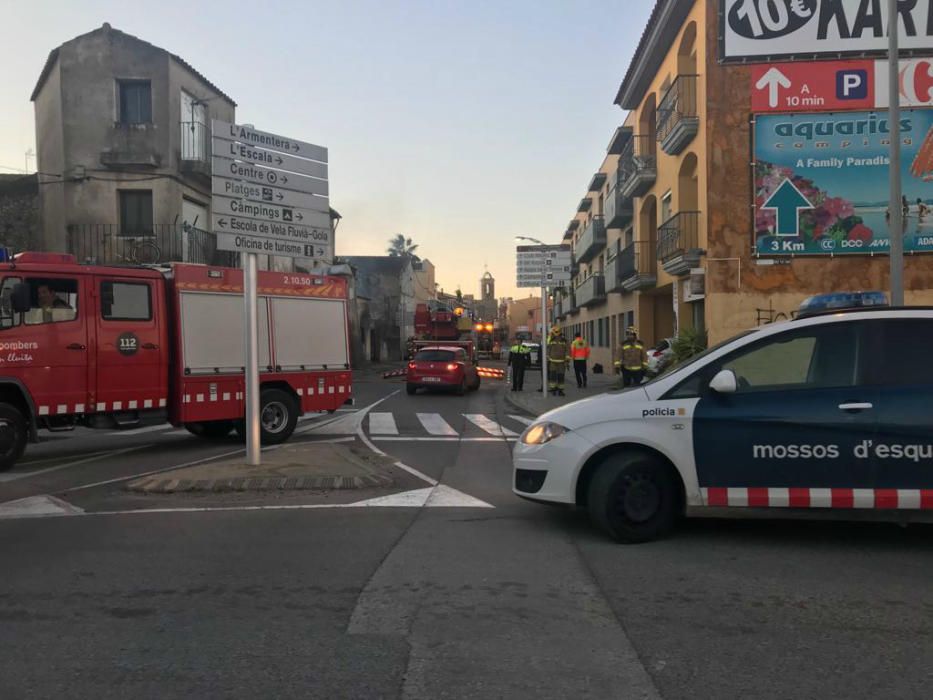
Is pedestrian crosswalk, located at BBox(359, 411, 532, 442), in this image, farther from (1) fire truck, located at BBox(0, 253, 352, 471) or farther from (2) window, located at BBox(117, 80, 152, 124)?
(2) window, located at BBox(117, 80, 152, 124)

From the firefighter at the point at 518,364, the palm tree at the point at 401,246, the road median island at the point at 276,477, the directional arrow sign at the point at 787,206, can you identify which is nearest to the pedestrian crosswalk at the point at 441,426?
the road median island at the point at 276,477

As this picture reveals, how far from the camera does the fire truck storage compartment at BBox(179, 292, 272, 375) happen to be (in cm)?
1066

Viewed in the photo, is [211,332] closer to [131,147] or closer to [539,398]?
[539,398]

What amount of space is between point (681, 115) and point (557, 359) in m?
7.11

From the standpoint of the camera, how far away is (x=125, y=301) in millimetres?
10117

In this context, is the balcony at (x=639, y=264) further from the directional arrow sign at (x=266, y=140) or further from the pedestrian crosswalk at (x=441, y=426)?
the directional arrow sign at (x=266, y=140)

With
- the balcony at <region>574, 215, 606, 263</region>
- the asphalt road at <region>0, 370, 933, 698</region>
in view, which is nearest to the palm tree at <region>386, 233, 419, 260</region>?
the balcony at <region>574, 215, 606, 263</region>

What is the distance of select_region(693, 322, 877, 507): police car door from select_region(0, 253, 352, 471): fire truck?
7.72 m

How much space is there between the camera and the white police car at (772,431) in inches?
209

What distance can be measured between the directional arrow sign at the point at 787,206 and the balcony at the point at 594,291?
1786 cm

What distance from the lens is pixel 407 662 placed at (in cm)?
361

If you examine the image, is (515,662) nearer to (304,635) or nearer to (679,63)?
(304,635)

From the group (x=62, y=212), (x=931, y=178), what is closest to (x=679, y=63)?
(x=931, y=178)

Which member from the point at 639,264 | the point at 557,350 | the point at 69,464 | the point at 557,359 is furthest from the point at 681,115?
the point at 69,464
